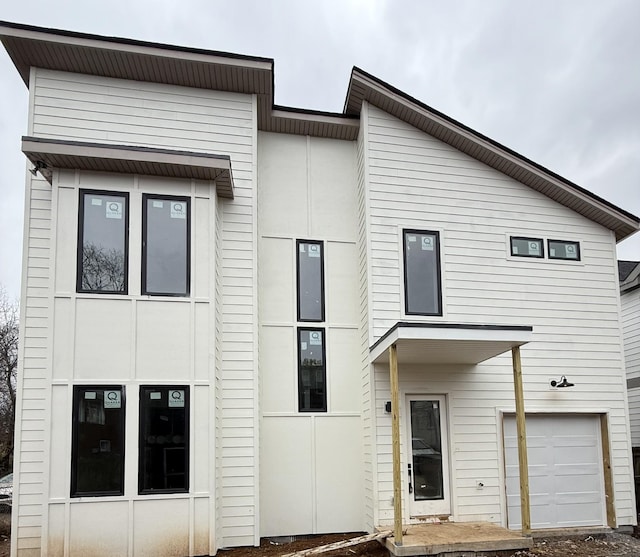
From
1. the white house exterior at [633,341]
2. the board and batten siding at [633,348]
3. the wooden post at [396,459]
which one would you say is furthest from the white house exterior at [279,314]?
the board and batten siding at [633,348]

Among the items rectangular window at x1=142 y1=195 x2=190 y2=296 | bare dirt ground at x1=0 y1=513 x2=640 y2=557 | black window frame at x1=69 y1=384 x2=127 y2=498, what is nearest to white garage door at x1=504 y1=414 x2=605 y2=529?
bare dirt ground at x1=0 y1=513 x2=640 y2=557

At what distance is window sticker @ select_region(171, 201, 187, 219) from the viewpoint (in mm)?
7871

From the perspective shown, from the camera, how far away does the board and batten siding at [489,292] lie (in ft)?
27.9

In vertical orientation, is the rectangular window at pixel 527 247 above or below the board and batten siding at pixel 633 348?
above

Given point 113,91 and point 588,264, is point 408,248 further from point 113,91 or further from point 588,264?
point 113,91

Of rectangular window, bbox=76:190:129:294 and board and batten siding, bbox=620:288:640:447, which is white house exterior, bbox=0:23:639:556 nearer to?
rectangular window, bbox=76:190:129:294

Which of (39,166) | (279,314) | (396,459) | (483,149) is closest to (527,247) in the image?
(483,149)

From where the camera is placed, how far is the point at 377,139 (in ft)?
29.7

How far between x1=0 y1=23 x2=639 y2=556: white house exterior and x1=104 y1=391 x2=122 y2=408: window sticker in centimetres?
2

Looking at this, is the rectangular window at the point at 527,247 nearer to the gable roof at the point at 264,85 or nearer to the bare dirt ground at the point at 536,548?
the gable roof at the point at 264,85

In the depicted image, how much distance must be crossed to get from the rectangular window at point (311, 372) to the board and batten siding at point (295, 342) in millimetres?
85

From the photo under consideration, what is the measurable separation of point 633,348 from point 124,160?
1212 cm

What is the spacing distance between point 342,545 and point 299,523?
4.15 ft

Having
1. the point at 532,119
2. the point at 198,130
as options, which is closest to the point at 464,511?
the point at 198,130
